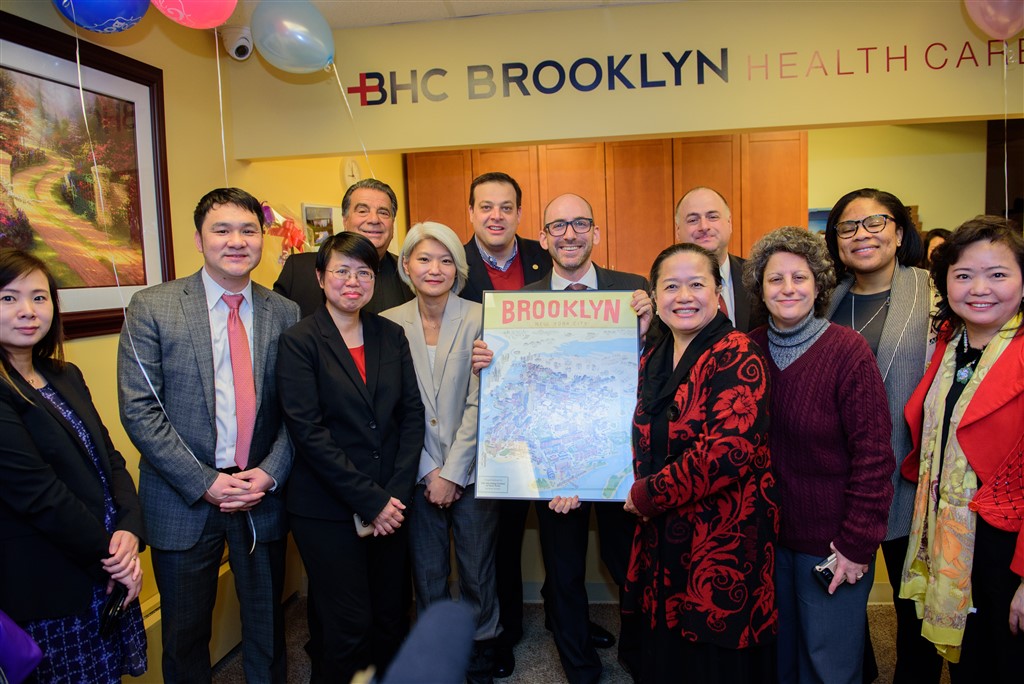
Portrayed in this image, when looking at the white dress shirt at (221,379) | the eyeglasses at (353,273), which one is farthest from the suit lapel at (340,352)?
the white dress shirt at (221,379)

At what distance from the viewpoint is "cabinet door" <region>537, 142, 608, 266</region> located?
5.45 meters

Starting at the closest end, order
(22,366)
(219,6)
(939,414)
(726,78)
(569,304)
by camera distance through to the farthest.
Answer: (22,366)
(939,414)
(569,304)
(219,6)
(726,78)

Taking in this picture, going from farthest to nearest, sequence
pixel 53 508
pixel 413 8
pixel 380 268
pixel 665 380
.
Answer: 1. pixel 413 8
2. pixel 380 268
3. pixel 665 380
4. pixel 53 508

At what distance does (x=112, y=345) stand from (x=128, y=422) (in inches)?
32.2

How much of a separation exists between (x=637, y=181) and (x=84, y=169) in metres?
3.98

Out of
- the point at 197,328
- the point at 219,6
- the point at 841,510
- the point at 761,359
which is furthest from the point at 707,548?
the point at 219,6

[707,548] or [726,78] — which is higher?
[726,78]

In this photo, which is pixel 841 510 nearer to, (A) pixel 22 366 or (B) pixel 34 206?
(A) pixel 22 366

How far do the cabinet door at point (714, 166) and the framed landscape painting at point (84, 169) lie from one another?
12.4ft

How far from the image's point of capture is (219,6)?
253cm

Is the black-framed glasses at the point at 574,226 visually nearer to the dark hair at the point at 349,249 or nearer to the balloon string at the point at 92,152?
the dark hair at the point at 349,249

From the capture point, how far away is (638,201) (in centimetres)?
544

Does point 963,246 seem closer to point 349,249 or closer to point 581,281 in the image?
point 581,281

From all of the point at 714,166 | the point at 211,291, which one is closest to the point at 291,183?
the point at 211,291
